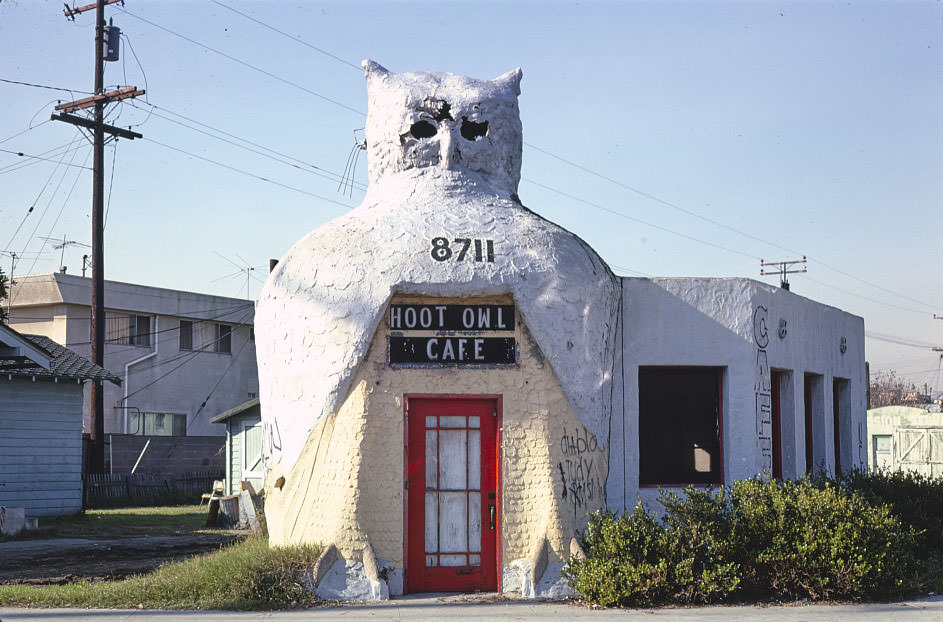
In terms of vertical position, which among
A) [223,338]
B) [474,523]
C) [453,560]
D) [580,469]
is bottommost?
[453,560]

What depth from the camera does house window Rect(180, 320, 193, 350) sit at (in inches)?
1364

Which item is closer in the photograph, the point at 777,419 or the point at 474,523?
the point at 474,523

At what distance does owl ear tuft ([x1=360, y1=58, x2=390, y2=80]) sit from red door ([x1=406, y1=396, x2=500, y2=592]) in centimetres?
427

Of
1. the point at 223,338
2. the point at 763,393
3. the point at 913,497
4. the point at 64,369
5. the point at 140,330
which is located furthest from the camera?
the point at 223,338

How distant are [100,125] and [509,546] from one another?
18778mm

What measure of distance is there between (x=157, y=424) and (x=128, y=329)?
325 cm

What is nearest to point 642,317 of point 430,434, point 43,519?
point 430,434

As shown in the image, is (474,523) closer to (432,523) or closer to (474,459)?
(432,523)

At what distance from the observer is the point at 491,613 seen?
9781mm

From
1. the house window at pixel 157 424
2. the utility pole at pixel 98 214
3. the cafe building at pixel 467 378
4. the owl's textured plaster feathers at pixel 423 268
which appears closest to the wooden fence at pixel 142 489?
the utility pole at pixel 98 214

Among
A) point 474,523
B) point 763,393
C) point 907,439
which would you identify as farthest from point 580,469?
point 907,439

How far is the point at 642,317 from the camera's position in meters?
12.2

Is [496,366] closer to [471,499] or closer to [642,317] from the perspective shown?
[471,499]

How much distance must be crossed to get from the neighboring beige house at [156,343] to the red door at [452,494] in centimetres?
2286
